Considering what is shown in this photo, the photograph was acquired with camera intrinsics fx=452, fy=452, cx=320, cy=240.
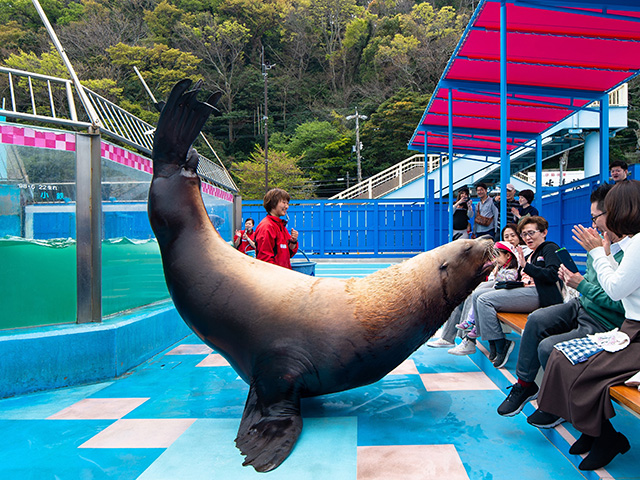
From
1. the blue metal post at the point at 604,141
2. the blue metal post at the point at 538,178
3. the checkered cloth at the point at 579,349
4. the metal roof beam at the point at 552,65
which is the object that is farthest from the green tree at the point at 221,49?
the checkered cloth at the point at 579,349

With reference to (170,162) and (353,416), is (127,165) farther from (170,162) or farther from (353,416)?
(353,416)

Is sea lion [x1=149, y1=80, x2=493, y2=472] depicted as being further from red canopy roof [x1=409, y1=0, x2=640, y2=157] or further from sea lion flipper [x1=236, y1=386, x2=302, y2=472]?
red canopy roof [x1=409, y1=0, x2=640, y2=157]

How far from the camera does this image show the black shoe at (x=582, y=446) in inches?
84.6

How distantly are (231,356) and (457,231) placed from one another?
24.1 feet

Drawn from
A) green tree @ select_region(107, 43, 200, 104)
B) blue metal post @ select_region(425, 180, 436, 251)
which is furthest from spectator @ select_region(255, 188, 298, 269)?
green tree @ select_region(107, 43, 200, 104)

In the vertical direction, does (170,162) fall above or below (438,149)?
below

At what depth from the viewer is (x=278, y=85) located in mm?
47562

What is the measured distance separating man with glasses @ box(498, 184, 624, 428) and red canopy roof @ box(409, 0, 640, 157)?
2.51m

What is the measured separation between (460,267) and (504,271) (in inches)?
54.3

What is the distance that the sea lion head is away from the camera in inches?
105

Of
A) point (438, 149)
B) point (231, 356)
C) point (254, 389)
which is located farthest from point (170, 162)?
point (438, 149)

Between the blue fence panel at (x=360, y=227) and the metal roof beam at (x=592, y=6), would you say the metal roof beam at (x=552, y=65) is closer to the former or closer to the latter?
the metal roof beam at (x=592, y=6)

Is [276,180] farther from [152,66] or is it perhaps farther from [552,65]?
[552,65]

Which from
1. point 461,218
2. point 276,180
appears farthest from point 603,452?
point 276,180
